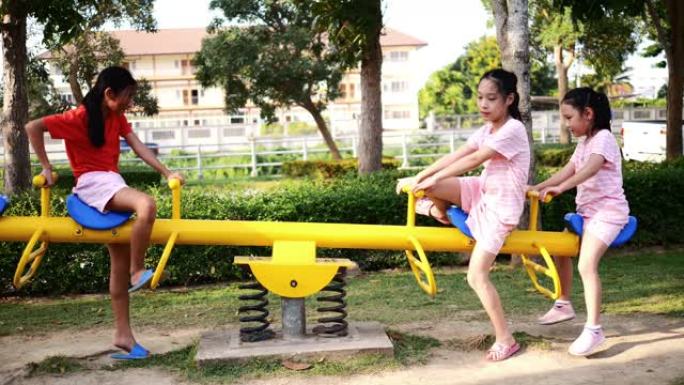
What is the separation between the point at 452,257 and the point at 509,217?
142 inches

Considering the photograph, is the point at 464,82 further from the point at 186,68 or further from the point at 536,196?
the point at 536,196

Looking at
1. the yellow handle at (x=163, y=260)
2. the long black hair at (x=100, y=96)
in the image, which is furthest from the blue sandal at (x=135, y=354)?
the long black hair at (x=100, y=96)

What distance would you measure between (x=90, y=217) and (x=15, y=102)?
22.6ft

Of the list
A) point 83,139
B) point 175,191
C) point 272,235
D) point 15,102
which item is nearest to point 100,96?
point 83,139

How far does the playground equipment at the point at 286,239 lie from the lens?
4.37 meters

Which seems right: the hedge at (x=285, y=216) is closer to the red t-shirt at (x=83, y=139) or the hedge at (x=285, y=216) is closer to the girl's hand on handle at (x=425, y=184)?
the red t-shirt at (x=83, y=139)

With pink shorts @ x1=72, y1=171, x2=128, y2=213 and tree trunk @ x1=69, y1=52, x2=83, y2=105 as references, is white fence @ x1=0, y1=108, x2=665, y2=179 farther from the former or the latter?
pink shorts @ x1=72, y1=171, x2=128, y2=213

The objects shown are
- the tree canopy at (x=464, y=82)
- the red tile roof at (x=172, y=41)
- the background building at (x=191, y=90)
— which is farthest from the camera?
the red tile roof at (x=172, y=41)

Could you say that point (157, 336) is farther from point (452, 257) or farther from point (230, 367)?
point (452, 257)

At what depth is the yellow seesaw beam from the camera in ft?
14.4

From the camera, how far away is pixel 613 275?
7250mm

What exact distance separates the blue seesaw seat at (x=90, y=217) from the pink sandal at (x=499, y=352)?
85.2 inches

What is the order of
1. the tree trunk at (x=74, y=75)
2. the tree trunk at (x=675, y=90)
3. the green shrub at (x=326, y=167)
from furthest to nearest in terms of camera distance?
Answer: the tree trunk at (x=74, y=75)
the green shrub at (x=326, y=167)
the tree trunk at (x=675, y=90)

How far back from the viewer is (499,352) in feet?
14.6
